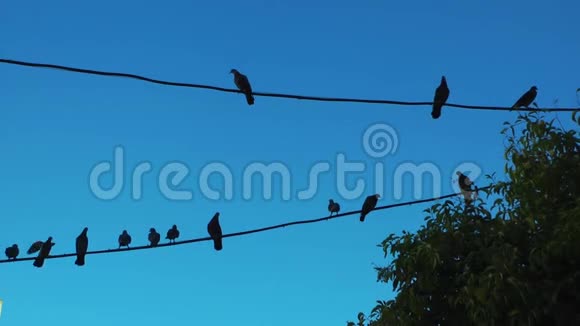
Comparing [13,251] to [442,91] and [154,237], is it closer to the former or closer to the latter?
[154,237]

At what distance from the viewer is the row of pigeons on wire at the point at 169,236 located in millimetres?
10867

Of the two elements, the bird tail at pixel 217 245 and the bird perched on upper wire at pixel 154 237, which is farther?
the bird perched on upper wire at pixel 154 237

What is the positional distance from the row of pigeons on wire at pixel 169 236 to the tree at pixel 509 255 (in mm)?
692

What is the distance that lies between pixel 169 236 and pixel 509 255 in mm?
10117

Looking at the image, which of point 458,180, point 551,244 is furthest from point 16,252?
point 551,244

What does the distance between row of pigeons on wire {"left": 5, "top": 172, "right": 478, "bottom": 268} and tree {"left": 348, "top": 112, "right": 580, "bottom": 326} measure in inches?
27.2

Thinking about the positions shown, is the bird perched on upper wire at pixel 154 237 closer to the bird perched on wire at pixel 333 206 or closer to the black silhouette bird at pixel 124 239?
the black silhouette bird at pixel 124 239

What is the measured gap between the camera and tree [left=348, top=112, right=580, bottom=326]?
880 cm

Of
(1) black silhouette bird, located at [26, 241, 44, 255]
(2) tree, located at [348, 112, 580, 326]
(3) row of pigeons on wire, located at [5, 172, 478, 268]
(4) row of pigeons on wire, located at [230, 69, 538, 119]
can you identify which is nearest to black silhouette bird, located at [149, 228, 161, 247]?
(3) row of pigeons on wire, located at [5, 172, 478, 268]

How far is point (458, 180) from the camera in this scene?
12.4 meters

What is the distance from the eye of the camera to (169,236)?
1781 cm

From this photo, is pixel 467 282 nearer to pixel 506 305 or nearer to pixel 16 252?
pixel 506 305

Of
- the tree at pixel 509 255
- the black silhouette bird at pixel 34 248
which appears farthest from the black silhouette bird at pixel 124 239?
the tree at pixel 509 255

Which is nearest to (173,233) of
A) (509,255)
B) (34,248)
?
(34,248)
